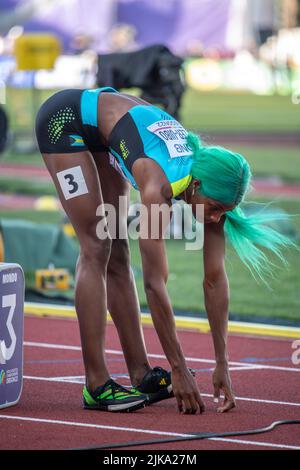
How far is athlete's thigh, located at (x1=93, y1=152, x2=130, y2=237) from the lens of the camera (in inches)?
225

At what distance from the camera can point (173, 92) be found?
40.7ft

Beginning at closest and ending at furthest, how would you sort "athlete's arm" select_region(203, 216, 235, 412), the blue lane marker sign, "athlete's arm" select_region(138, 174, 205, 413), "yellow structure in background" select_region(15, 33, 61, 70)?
"athlete's arm" select_region(138, 174, 205, 413), "athlete's arm" select_region(203, 216, 235, 412), the blue lane marker sign, "yellow structure in background" select_region(15, 33, 61, 70)

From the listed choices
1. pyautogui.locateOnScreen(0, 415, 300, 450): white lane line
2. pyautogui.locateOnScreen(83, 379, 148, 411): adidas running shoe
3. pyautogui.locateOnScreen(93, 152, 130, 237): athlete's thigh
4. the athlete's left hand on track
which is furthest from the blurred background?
pyautogui.locateOnScreen(0, 415, 300, 450): white lane line

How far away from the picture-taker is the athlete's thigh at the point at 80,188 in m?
5.46

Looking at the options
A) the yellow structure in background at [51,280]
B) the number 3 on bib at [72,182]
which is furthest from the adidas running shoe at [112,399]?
the yellow structure in background at [51,280]

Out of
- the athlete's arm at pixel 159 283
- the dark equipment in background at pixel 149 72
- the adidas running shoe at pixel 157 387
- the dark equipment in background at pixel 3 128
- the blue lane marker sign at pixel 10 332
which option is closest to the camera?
the athlete's arm at pixel 159 283

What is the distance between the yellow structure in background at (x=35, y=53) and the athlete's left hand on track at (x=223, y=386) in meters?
11.2

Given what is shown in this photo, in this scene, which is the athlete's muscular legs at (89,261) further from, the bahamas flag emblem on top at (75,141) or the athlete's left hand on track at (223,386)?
the athlete's left hand on track at (223,386)

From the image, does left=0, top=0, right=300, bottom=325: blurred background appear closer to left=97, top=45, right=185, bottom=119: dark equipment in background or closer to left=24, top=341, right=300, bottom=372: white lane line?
left=97, top=45, right=185, bottom=119: dark equipment in background

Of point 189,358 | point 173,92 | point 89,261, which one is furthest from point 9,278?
point 173,92

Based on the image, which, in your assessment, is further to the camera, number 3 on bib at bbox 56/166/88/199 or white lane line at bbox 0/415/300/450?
number 3 on bib at bbox 56/166/88/199

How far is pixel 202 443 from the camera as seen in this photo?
4852 mm

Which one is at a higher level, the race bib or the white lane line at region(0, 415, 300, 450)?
the race bib
